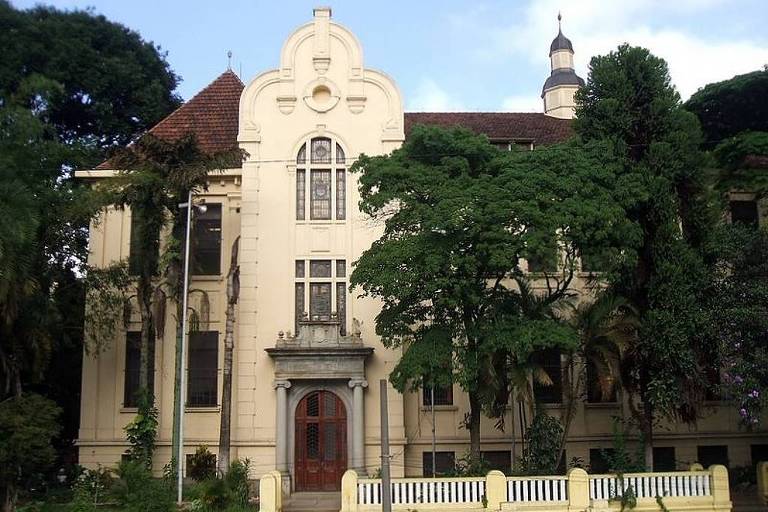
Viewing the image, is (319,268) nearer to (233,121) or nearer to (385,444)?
(233,121)

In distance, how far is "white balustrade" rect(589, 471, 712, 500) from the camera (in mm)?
18141

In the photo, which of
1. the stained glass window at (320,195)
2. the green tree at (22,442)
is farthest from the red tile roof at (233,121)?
the green tree at (22,442)

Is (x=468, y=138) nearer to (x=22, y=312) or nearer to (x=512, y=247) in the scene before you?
(x=512, y=247)

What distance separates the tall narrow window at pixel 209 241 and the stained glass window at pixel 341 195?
13.2 feet

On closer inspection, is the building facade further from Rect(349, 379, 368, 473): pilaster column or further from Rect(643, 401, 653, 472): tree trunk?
Rect(643, 401, 653, 472): tree trunk

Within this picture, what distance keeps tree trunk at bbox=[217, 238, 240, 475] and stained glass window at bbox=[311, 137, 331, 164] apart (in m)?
Result: 4.19

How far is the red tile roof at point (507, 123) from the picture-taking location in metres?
28.1

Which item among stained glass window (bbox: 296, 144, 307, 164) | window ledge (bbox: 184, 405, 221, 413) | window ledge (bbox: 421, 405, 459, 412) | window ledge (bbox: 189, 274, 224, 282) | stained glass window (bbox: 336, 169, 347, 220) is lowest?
window ledge (bbox: 421, 405, 459, 412)

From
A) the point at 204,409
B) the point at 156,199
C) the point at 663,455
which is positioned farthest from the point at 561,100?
the point at 204,409

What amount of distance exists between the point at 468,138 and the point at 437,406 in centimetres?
902

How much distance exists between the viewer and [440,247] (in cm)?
1862

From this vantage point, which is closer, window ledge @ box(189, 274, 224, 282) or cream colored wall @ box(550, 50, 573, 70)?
window ledge @ box(189, 274, 224, 282)

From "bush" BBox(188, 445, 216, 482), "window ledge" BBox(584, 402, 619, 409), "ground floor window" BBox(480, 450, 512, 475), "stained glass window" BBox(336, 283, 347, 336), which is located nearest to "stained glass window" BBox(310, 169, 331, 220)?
"stained glass window" BBox(336, 283, 347, 336)

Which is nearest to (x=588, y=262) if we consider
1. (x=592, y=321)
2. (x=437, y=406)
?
(x=592, y=321)
